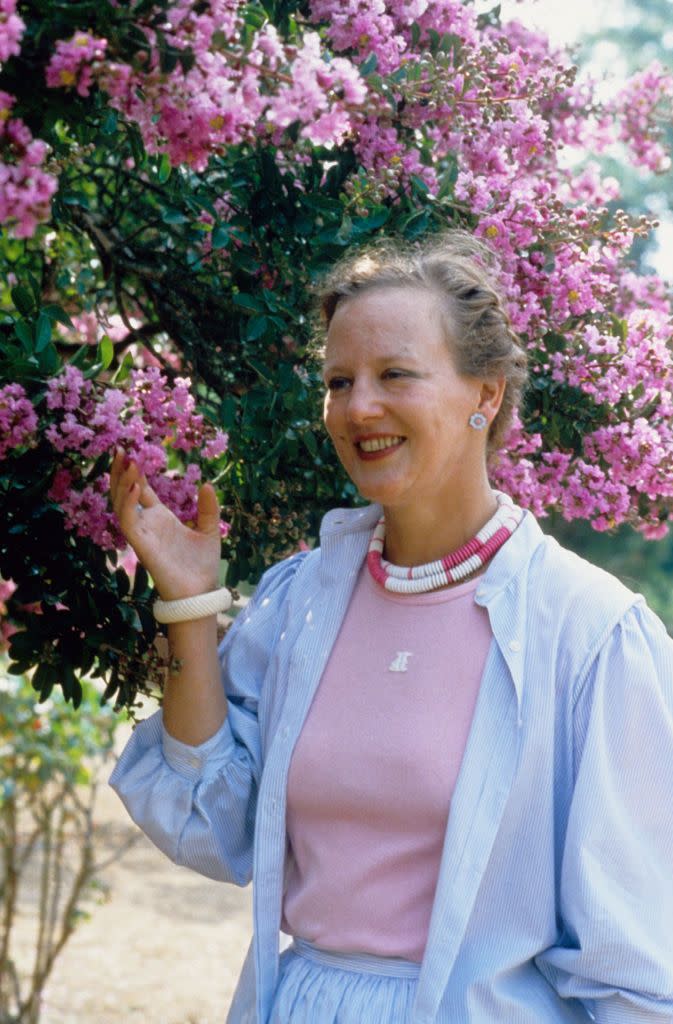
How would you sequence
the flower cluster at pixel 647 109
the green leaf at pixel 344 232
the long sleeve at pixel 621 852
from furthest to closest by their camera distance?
the flower cluster at pixel 647 109, the green leaf at pixel 344 232, the long sleeve at pixel 621 852

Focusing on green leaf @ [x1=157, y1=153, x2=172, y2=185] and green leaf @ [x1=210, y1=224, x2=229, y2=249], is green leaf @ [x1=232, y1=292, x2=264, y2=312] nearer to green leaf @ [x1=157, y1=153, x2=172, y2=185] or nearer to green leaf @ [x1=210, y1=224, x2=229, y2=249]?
green leaf @ [x1=210, y1=224, x2=229, y2=249]

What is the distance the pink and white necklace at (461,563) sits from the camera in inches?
74.2

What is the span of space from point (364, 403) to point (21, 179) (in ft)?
1.87

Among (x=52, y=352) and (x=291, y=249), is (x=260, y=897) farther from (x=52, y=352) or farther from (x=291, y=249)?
(x=291, y=249)

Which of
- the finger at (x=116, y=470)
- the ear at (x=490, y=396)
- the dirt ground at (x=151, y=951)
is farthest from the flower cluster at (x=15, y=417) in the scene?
the dirt ground at (x=151, y=951)

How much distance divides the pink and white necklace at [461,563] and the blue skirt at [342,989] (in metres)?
0.50

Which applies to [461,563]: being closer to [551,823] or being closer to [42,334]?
[551,823]

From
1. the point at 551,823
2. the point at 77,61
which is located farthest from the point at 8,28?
the point at 551,823

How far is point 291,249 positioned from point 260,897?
1079 mm

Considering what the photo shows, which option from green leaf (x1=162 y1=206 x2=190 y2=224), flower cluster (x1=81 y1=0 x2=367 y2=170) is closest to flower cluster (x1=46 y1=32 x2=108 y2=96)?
flower cluster (x1=81 y1=0 x2=367 y2=170)

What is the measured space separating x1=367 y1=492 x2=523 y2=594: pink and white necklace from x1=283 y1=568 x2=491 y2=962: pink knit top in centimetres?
2

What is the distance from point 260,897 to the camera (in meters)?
1.87

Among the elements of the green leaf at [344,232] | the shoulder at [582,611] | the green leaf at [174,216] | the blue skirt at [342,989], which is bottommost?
the blue skirt at [342,989]

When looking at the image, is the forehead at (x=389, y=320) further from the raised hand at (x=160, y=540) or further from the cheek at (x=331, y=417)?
the raised hand at (x=160, y=540)
